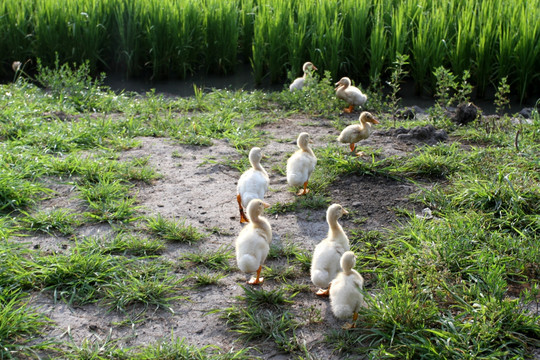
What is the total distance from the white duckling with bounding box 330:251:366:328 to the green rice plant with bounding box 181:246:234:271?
1.05 metres

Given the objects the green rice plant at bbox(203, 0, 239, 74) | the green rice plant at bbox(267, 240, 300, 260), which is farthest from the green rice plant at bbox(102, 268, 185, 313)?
the green rice plant at bbox(203, 0, 239, 74)

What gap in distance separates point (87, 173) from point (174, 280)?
2.18 metres

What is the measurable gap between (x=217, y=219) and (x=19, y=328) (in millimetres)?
2096

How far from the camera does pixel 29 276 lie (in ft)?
14.1

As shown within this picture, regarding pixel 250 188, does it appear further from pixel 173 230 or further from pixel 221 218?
pixel 173 230

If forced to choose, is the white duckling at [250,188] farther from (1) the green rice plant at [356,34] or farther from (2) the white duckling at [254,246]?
(1) the green rice plant at [356,34]

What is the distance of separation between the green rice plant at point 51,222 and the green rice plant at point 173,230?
66cm

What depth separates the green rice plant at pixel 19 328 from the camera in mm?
3592

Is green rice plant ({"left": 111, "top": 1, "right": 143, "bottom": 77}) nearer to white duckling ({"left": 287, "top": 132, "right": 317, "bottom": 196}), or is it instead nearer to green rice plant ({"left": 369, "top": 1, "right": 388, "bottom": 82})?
green rice plant ({"left": 369, "top": 1, "right": 388, "bottom": 82})

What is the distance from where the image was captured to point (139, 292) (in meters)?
4.20

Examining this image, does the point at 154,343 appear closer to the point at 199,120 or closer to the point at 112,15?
the point at 199,120

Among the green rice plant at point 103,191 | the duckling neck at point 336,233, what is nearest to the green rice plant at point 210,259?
the duckling neck at point 336,233

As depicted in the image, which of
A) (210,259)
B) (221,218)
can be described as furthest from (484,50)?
(210,259)

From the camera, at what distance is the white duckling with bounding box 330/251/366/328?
3.79m
